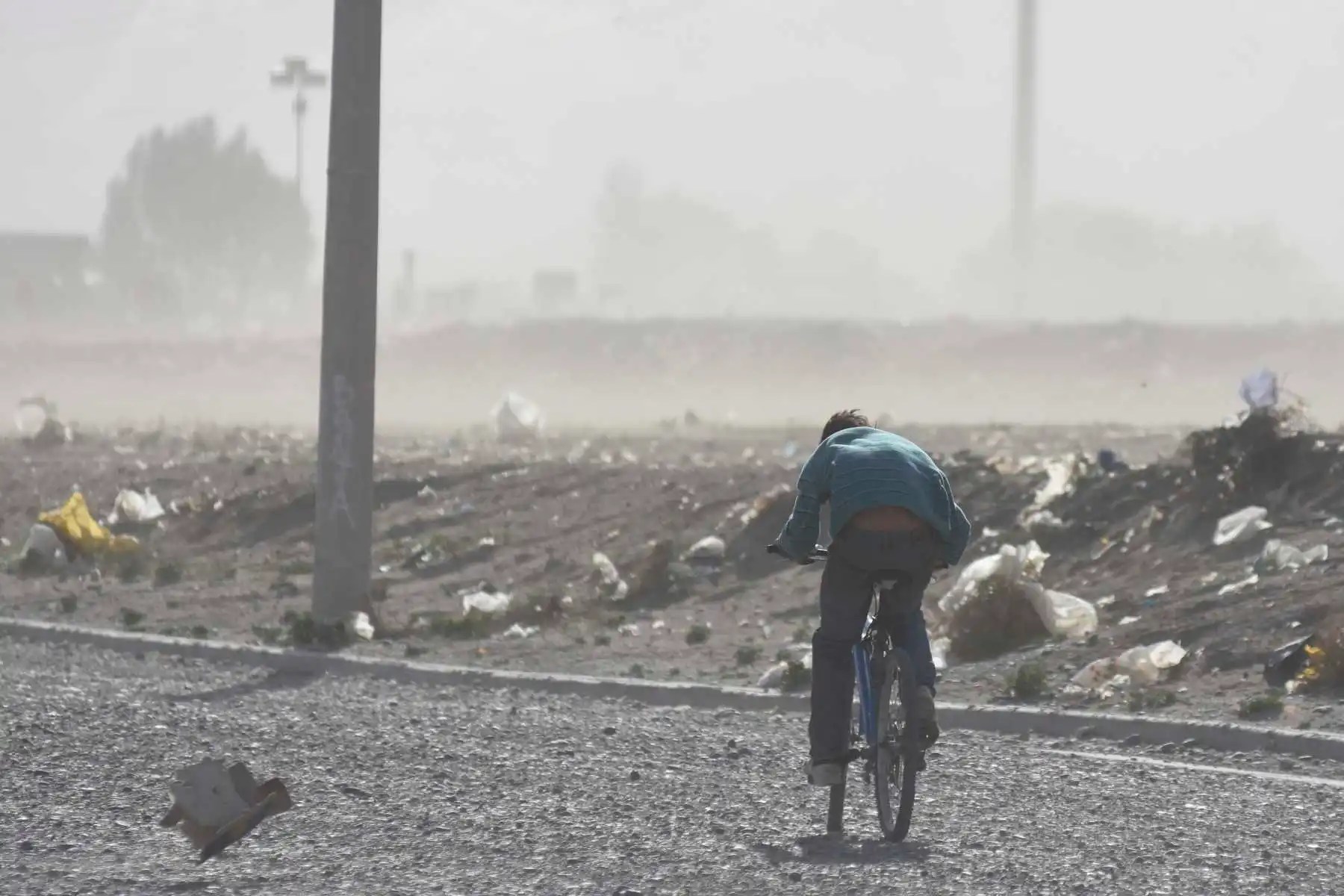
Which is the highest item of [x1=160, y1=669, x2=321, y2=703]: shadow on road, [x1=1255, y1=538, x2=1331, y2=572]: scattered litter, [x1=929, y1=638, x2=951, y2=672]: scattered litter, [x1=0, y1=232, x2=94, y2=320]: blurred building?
[x1=0, y1=232, x2=94, y2=320]: blurred building

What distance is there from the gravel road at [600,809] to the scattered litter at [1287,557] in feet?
13.6

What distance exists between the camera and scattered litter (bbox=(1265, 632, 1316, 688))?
12352mm

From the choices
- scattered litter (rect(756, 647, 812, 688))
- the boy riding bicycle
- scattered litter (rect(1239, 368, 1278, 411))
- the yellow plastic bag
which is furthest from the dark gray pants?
the yellow plastic bag

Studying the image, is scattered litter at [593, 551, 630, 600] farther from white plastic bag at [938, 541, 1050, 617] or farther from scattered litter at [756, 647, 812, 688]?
scattered litter at [756, 647, 812, 688]

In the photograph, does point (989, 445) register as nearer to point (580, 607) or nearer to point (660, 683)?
point (580, 607)

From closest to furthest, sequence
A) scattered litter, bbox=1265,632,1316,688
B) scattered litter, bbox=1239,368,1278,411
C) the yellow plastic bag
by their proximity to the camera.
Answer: scattered litter, bbox=1265,632,1316,688 → scattered litter, bbox=1239,368,1278,411 → the yellow plastic bag

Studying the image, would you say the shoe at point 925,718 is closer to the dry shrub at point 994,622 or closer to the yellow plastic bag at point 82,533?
the dry shrub at point 994,622

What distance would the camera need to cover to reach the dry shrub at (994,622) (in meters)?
14.1

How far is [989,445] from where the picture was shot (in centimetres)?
2888

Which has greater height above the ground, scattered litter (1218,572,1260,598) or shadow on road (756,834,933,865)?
scattered litter (1218,572,1260,598)

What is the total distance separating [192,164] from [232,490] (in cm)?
8919

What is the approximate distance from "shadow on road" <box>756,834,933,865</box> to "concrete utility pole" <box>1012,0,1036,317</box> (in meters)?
59.3

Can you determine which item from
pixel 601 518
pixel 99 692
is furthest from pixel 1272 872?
pixel 601 518

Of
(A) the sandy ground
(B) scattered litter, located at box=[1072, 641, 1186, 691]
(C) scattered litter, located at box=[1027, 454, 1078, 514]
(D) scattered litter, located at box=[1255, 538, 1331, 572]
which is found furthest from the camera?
(C) scattered litter, located at box=[1027, 454, 1078, 514]
